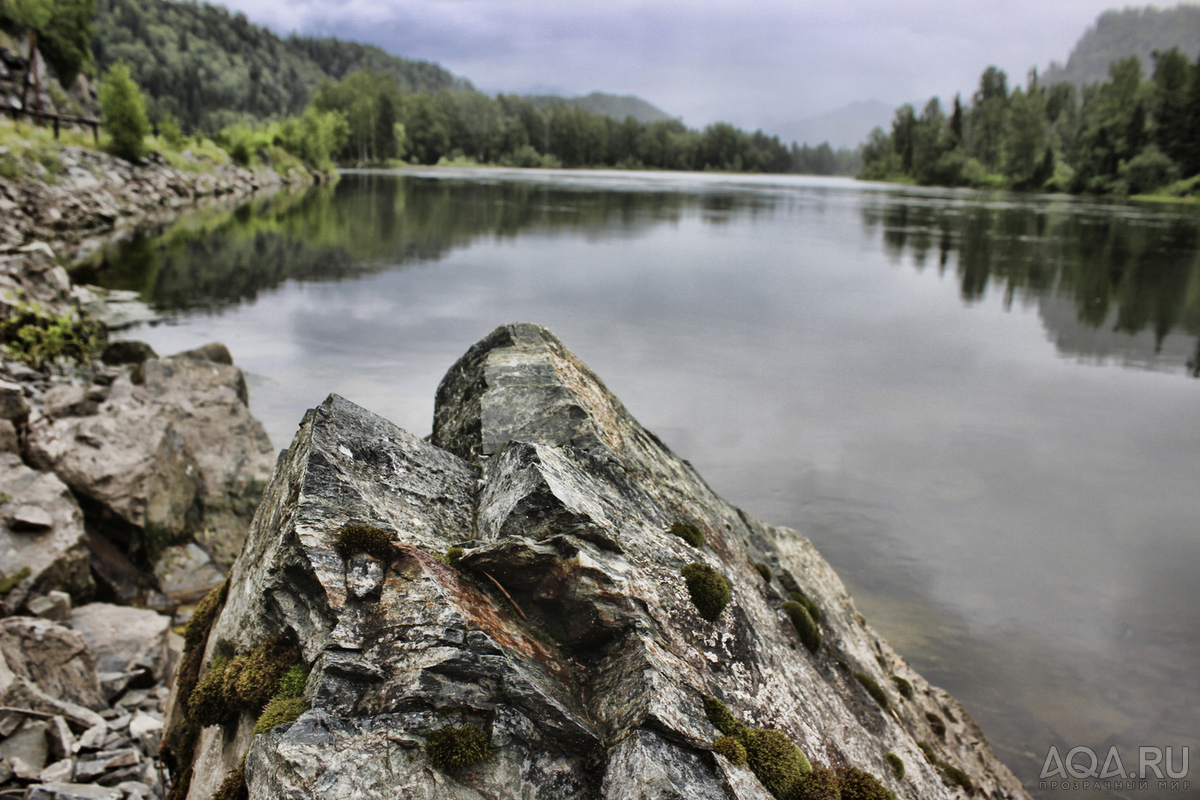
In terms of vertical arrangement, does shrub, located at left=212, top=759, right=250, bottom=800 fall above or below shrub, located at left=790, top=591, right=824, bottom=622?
A: above

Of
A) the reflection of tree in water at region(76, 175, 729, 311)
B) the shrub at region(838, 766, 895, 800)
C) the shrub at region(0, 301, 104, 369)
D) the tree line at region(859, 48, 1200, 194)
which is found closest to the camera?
the shrub at region(838, 766, 895, 800)

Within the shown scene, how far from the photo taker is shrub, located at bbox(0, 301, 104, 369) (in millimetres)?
23547

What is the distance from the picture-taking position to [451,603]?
20.2ft

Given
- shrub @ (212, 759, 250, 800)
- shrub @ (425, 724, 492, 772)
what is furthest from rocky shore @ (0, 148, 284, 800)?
shrub @ (425, 724, 492, 772)

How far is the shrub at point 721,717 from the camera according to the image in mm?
6336

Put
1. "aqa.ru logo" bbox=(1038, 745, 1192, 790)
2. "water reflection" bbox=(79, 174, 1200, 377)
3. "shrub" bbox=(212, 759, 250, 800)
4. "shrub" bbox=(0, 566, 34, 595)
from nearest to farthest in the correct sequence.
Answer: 1. "shrub" bbox=(212, 759, 250, 800)
2. "shrub" bbox=(0, 566, 34, 595)
3. "aqa.ru logo" bbox=(1038, 745, 1192, 790)
4. "water reflection" bbox=(79, 174, 1200, 377)

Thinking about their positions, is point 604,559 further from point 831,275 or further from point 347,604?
point 831,275

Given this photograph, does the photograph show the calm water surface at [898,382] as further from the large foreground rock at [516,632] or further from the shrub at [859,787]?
the shrub at [859,787]

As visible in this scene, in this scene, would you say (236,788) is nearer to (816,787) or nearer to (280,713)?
(280,713)

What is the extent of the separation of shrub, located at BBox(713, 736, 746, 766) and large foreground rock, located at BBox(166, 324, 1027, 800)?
0.25 feet

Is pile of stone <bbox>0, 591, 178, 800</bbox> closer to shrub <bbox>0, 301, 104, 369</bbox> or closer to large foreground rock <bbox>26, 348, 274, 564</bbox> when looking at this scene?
large foreground rock <bbox>26, 348, 274, 564</bbox>

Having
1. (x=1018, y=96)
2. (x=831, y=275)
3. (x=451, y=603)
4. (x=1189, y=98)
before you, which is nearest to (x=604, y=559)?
(x=451, y=603)

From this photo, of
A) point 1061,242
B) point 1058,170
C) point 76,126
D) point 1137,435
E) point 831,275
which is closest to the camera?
point 1137,435

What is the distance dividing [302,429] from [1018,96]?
9274 inches
